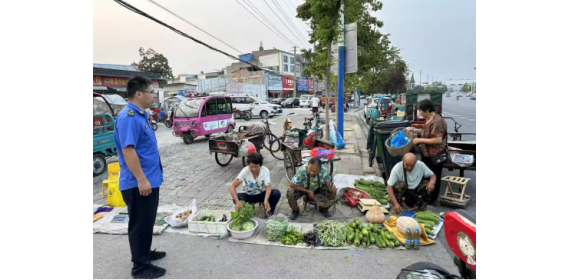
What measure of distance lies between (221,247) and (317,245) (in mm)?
1152

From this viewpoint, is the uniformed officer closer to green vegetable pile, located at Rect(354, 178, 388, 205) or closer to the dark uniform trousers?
the dark uniform trousers

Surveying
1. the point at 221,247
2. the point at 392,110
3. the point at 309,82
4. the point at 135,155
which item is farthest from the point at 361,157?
the point at 309,82

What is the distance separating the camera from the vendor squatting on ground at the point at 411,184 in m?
4.06

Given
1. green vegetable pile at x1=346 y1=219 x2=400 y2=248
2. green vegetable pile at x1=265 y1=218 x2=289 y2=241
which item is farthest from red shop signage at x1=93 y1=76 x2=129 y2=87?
green vegetable pile at x1=346 y1=219 x2=400 y2=248

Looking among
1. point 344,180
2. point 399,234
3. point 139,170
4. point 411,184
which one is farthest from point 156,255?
point 344,180

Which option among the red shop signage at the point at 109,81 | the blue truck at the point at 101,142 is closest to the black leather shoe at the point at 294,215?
the blue truck at the point at 101,142

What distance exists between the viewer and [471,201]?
4559mm

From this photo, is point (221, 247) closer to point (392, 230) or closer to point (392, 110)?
point (392, 230)

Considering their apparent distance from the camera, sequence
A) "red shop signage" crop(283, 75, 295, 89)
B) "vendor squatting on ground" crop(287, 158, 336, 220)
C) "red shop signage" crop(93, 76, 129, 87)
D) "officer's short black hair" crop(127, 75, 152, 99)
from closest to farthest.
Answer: "officer's short black hair" crop(127, 75, 152, 99) < "vendor squatting on ground" crop(287, 158, 336, 220) < "red shop signage" crop(93, 76, 129, 87) < "red shop signage" crop(283, 75, 295, 89)

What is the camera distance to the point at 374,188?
196 inches

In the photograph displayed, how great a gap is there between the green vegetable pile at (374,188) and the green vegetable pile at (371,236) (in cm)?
107

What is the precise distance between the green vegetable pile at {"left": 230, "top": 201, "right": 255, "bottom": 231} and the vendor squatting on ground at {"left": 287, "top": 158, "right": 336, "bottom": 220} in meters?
0.71

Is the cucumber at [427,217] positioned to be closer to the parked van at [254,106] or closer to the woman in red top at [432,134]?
the woman in red top at [432,134]

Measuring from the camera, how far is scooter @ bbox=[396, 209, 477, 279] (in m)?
1.75
